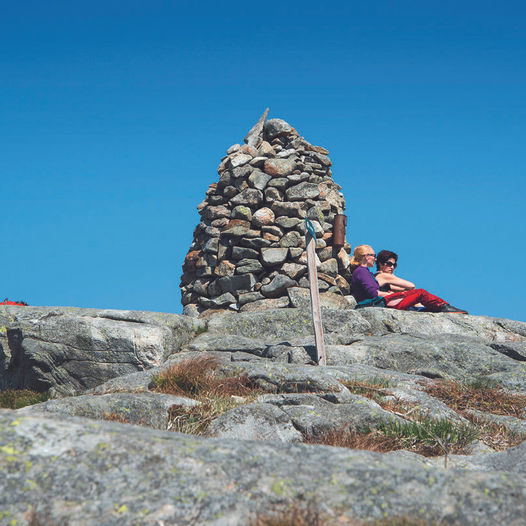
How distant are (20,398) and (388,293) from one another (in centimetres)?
962

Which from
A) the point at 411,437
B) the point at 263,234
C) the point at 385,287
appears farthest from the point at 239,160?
the point at 411,437

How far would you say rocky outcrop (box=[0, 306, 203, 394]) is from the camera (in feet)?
37.1

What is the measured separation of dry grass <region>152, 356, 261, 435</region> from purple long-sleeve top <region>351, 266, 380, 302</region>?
679 centimetres

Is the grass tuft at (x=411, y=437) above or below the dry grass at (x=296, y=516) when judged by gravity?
above

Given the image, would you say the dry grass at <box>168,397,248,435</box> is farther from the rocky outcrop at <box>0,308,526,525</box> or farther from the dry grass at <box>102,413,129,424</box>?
the dry grass at <box>102,413,129,424</box>

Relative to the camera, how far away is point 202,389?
27.0 feet

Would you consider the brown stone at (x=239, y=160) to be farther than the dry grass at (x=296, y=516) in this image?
Yes

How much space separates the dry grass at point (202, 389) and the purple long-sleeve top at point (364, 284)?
22.3 feet

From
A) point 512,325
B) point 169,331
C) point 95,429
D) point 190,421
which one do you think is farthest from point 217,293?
point 95,429

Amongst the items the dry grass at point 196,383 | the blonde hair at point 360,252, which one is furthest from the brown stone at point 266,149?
the dry grass at point 196,383

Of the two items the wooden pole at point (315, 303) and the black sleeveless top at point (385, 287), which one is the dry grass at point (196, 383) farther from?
the black sleeveless top at point (385, 287)

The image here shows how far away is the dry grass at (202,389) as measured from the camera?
710 cm

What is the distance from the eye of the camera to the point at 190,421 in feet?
23.2

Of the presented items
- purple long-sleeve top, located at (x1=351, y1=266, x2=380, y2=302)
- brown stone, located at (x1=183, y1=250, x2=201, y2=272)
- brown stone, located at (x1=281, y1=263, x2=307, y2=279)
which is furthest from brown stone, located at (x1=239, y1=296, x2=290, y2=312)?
brown stone, located at (x1=183, y1=250, x2=201, y2=272)
